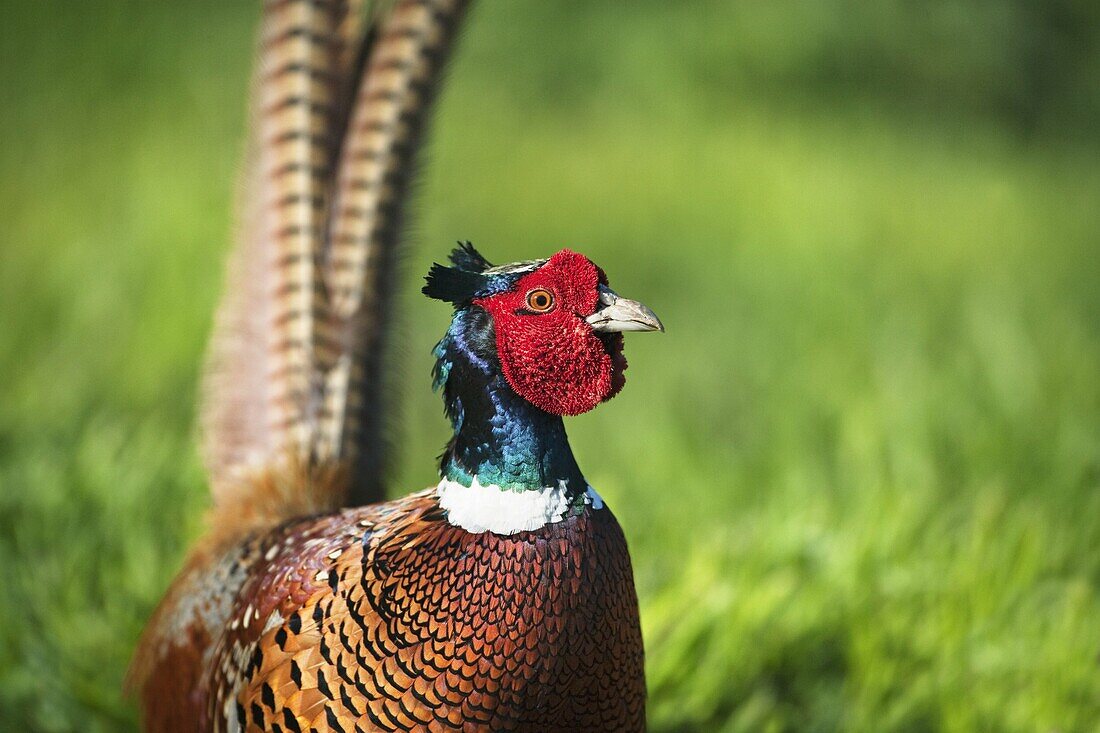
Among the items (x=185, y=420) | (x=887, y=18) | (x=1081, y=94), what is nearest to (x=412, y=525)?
(x=185, y=420)

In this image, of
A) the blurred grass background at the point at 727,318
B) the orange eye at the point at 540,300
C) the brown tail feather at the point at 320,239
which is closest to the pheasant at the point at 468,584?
the orange eye at the point at 540,300

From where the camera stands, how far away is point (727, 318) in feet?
18.1

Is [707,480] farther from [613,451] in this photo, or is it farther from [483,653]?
[483,653]

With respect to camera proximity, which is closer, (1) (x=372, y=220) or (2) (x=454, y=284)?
(2) (x=454, y=284)

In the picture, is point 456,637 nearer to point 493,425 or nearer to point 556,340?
point 493,425

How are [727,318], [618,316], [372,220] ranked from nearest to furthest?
[618,316] → [372,220] → [727,318]

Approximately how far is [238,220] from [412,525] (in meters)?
1.12

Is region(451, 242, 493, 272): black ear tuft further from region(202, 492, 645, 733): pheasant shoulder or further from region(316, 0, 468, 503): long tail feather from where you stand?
region(316, 0, 468, 503): long tail feather

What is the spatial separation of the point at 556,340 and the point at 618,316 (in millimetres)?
99

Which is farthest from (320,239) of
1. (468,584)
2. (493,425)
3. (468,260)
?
(468,584)

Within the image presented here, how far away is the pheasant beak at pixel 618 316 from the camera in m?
1.74

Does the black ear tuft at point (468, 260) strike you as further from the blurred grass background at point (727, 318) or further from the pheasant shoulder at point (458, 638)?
the blurred grass background at point (727, 318)

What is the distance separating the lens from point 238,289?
269 cm

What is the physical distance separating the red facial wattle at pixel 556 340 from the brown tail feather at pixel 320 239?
92 centimetres
